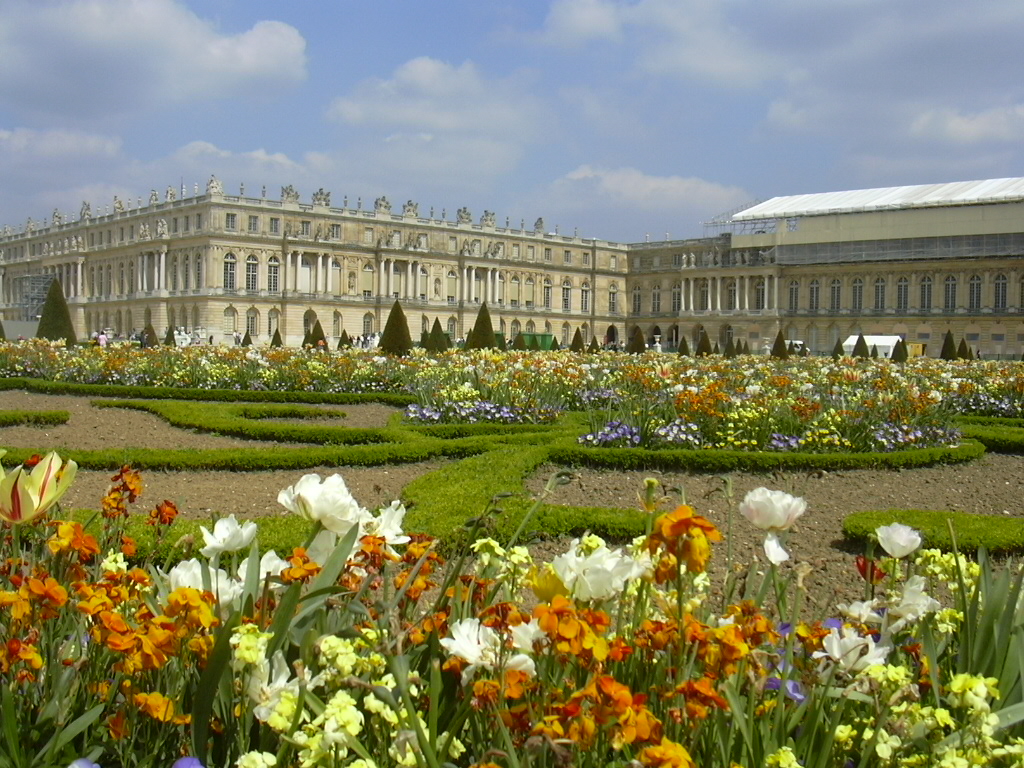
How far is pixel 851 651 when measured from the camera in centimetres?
173

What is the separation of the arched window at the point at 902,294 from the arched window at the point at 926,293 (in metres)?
0.67

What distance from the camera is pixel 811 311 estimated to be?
177 feet

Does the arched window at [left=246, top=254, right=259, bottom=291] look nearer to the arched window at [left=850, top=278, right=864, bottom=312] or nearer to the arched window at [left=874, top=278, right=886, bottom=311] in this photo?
the arched window at [left=850, top=278, right=864, bottom=312]

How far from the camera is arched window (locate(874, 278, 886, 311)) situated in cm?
5172

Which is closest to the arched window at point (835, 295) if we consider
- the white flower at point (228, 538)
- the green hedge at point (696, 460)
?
the green hedge at point (696, 460)

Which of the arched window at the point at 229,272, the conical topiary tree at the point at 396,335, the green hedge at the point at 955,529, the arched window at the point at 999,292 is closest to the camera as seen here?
the green hedge at the point at 955,529

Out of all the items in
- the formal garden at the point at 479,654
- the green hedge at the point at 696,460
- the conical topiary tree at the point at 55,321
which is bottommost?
the green hedge at the point at 696,460

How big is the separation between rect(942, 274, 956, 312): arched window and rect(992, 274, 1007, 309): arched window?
1.78 metres

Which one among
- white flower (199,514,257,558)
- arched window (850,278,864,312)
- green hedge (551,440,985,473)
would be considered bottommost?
green hedge (551,440,985,473)

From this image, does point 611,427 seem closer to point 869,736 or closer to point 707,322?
point 869,736

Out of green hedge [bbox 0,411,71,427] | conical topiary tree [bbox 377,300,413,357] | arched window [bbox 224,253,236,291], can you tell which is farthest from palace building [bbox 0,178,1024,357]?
green hedge [bbox 0,411,71,427]

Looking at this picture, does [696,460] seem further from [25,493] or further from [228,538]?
[25,493]

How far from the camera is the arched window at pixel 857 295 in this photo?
52312 millimetres

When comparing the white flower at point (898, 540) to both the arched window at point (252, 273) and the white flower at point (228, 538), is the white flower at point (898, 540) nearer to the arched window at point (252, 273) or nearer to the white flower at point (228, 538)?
the white flower at point (228, 538)
